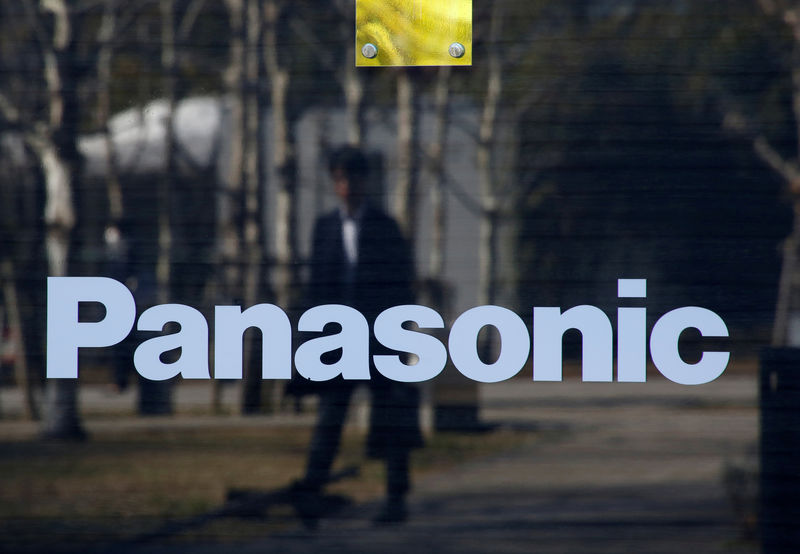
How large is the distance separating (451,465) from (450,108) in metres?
1.16

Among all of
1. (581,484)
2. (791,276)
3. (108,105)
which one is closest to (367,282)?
(581,484)

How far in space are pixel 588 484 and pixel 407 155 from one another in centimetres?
122

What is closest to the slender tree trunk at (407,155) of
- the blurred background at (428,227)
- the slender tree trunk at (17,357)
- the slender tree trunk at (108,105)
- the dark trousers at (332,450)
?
the blurred background at (428,227)

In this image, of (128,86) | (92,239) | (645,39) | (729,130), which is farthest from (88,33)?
(729,130)

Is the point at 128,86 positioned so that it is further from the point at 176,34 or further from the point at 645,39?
the point at 645,39

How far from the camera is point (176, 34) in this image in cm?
318

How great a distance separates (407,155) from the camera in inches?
121

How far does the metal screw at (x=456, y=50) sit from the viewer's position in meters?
3.03

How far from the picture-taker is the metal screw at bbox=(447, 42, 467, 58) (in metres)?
3.03

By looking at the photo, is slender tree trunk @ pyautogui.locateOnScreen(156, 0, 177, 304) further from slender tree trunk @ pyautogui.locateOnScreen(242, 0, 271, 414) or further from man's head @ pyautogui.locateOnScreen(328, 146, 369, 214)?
man's head @ pyautogui.locateOnScreen(328, 146, 369, 214)

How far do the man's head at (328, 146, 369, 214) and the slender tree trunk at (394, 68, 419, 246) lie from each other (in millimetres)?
117

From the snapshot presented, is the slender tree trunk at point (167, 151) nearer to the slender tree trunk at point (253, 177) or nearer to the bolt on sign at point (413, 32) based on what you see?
the slender tree trunk at point (253, 177)

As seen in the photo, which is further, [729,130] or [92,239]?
[92,239]

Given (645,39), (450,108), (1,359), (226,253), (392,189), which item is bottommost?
(1,359)
